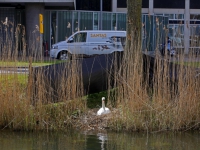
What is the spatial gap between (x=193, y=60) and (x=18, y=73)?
10.6 ft

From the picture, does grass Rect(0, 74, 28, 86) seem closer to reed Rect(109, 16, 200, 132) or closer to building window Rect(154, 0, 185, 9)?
reed Rect(109, 16, 200, 132)

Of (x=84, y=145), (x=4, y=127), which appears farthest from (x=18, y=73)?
(x=84, y=145)

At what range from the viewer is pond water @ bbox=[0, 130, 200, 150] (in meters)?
7.48

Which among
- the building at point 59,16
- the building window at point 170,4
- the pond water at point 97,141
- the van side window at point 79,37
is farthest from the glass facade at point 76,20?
the pond water at point 97,141

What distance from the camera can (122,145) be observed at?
762 centimetres

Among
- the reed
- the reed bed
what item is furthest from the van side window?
the reed

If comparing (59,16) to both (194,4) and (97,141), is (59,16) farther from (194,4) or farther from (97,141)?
(97,141)

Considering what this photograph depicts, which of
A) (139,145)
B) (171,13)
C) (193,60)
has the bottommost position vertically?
(139,145)

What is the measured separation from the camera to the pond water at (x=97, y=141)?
24.6 ft

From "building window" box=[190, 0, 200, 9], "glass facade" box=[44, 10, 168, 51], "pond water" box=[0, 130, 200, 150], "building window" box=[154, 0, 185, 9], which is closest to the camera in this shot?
"pond water" box=[0, 130, 200, 150]

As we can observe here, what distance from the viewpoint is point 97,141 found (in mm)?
7816

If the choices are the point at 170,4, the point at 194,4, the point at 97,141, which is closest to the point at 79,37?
the point at 97,141

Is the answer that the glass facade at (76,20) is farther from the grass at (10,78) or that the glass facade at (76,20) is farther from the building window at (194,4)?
the grass at (10,78)

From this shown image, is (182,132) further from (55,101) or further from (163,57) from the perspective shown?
(55,101)
